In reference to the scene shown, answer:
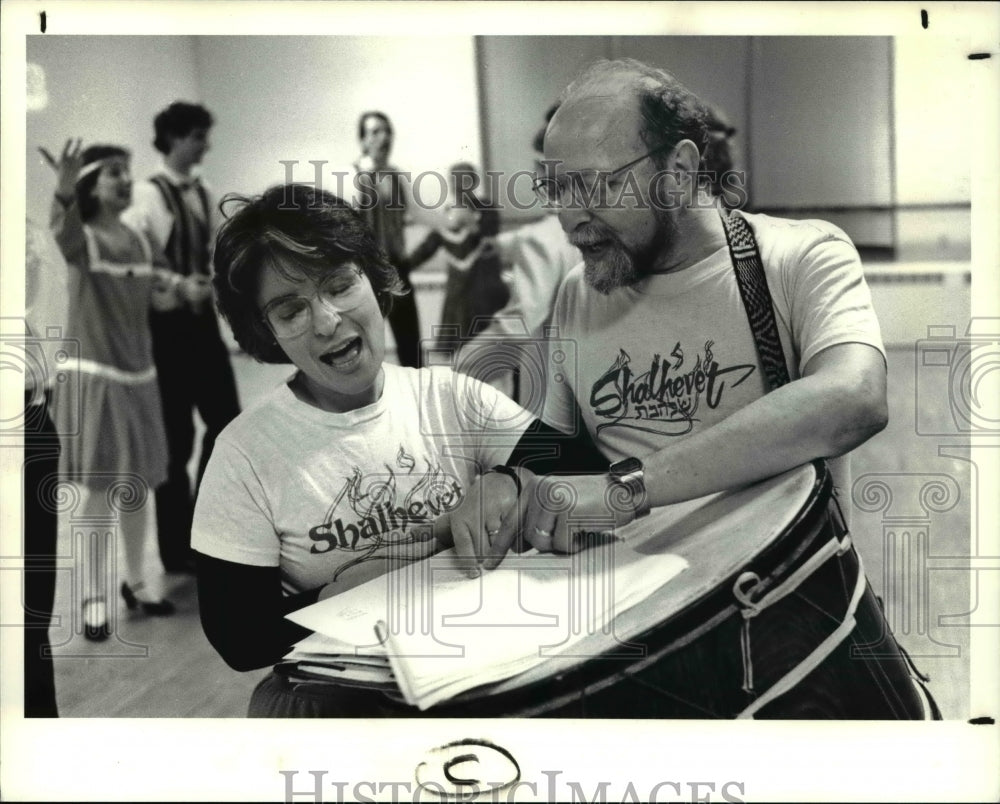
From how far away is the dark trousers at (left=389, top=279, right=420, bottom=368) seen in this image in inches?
87.5

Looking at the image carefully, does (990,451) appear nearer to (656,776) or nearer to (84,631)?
(656,776)

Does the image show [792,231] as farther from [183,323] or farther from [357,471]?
[183,323]

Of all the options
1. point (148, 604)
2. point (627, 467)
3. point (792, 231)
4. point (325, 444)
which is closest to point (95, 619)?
point (148, 604)

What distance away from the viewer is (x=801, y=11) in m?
2.22

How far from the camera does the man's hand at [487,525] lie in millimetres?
2227

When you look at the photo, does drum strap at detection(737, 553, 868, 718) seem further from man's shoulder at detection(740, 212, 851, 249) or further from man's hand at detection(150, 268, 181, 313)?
man's hand at detection(150, 268, 181, 313)

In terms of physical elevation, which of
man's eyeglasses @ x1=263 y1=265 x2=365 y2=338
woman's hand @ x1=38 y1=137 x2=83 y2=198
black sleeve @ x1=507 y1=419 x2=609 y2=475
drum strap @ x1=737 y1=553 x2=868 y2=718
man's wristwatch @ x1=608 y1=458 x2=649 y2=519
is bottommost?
drum strap @ x1=737 y1=553 x2=868 y2=718

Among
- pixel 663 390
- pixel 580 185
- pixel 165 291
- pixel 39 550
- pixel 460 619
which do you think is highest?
pixel 580 185

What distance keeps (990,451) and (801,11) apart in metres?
1.07

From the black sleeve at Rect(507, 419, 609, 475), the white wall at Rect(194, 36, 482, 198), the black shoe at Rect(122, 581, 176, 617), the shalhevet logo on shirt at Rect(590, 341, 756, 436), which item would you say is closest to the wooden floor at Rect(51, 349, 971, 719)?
the black shoe at Rect(122, 581, 176, 617)

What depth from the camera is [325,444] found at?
7.36ft

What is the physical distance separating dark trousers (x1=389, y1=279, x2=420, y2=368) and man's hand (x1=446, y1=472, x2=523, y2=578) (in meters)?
0.33

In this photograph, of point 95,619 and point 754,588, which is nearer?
point 754,588

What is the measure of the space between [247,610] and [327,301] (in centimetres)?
72
